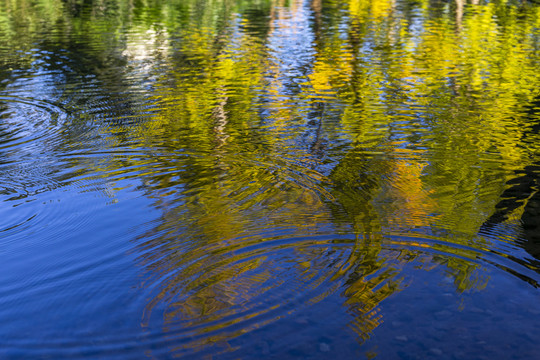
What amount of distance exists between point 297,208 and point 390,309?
5.66 feet

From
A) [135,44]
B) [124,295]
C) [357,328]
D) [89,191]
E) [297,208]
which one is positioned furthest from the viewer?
[135,44]

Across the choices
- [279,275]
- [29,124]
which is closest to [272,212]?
[279,275]

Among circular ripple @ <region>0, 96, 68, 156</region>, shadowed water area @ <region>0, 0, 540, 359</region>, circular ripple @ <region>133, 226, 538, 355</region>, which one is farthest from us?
circular ripple @ <region>0, 96, 68, 156</region>

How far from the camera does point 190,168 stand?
681cm

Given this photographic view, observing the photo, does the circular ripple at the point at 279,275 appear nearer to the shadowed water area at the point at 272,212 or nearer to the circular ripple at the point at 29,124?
the shadowed water area at the point at 272,212

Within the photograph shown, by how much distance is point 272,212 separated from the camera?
18.1 ft

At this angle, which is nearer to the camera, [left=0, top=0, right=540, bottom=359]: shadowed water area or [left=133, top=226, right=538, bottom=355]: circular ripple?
[left=0, top=0, right=540, bottom=359]: shadowed water area

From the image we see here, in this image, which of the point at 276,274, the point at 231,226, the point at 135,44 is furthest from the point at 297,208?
the point at 135,44

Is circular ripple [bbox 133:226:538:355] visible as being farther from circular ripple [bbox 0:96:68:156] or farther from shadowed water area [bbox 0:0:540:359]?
circular ripple [bbox 0:96:68:156]

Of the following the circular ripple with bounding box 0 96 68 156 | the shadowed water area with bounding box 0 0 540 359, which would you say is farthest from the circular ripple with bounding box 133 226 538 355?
the circular ripple with bounding box 0 96 68 156

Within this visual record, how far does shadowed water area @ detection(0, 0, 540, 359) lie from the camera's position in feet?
12.9

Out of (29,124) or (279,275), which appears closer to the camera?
(279,275)

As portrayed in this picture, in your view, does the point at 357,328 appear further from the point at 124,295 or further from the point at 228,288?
the point at 124,295

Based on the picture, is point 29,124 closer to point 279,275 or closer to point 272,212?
point 272,212
